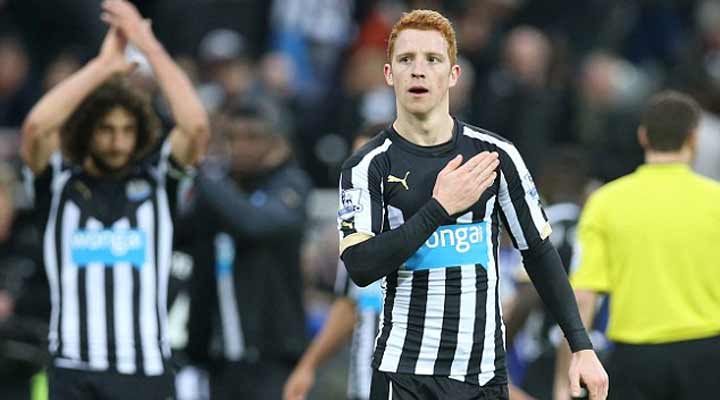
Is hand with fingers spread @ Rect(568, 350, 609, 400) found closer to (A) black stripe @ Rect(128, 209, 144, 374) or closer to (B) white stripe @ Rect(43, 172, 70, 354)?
(A) black stripe @ Rect(128, 209, 144, 374)

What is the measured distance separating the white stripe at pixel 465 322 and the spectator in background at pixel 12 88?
29.6ft

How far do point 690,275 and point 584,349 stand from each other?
1512 mm

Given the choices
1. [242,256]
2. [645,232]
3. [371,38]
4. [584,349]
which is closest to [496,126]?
[371,38]

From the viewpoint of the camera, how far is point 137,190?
747 cm

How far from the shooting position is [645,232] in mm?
7336

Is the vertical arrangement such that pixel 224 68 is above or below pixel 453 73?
above

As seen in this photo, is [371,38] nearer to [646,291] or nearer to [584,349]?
[646,291]

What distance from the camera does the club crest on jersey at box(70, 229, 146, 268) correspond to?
7.33 m

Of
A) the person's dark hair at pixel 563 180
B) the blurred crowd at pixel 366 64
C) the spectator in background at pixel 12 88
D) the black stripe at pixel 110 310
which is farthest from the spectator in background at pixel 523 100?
the black stripe at pixel 110 310

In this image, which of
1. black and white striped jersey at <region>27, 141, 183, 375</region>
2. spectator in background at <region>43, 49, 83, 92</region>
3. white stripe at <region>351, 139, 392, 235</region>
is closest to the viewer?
white stripe at <region>351, 139, 392, 235</region>

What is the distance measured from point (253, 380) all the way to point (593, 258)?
→ 259cm

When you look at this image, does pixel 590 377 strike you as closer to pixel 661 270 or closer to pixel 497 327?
pixel 497 327

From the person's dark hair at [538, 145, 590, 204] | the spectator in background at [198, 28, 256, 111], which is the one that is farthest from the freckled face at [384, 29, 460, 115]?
the spectator in background at [198, 28, 256, 111]

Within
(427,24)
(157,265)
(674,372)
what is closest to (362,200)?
(427,24)
